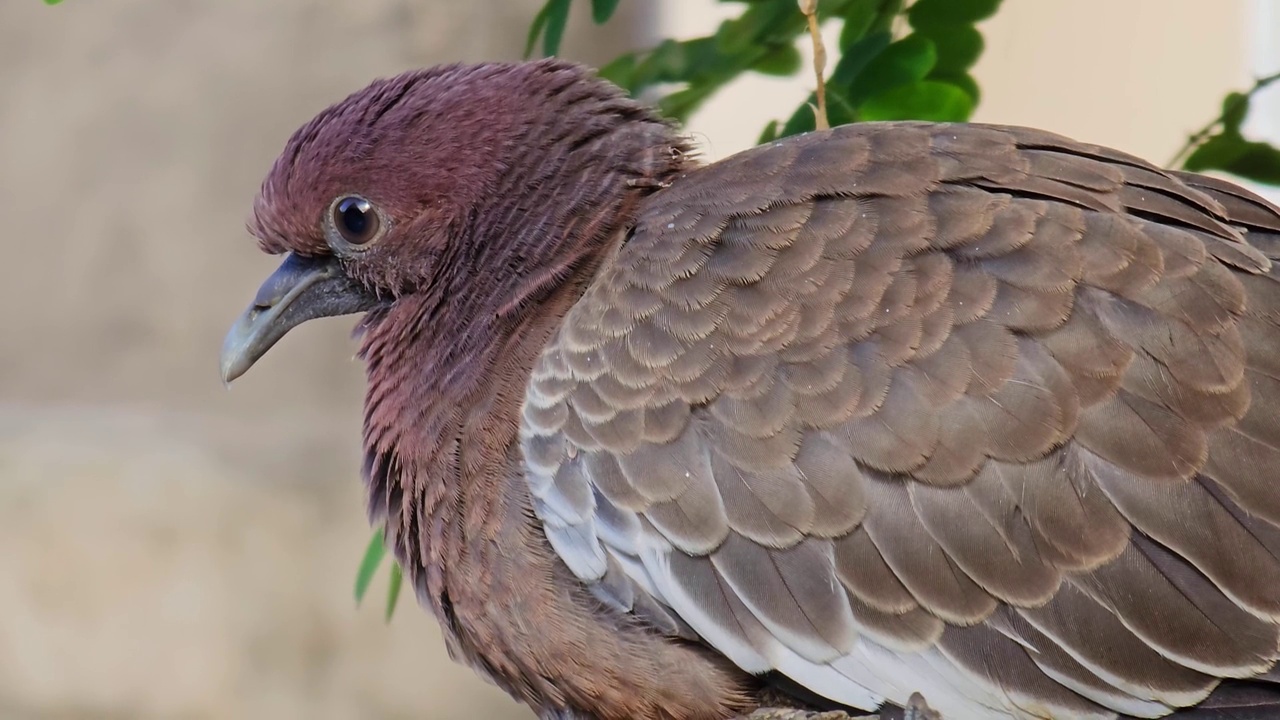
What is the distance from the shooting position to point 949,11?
1348mm

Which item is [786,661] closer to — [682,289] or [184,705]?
[682,289]

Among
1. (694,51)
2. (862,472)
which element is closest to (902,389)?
(862,472)

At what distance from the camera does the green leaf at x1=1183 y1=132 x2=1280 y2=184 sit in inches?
55.2

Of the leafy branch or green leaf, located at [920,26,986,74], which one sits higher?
the leafy branch

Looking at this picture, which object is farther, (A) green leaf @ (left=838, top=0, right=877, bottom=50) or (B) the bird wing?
(A) green leaf @ (left=838, top=0, right=877, bottom=50)

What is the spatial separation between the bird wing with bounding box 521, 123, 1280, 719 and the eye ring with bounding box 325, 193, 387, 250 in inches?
10.5

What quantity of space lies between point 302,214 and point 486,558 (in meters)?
0.42

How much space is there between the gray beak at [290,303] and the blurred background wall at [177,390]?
60.8 inches

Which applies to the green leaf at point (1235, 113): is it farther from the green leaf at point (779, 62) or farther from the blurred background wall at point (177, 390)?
the blurred background wall at point (177, 390)

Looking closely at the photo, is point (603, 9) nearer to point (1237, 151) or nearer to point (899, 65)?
point (899, 65)

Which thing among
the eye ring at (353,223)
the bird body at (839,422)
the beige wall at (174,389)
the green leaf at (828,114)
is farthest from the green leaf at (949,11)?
the beige wall at (174,389)

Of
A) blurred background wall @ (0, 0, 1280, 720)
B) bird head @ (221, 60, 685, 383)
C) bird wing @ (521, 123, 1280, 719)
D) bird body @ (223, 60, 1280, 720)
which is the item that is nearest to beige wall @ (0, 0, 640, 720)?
blurred background wall @ (0, 0, 1280, 720)

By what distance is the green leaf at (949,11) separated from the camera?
1.34 meters

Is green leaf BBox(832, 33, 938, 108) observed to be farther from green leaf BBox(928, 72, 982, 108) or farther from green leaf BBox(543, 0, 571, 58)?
green leaf BBox(543, 0, 571, 58)
